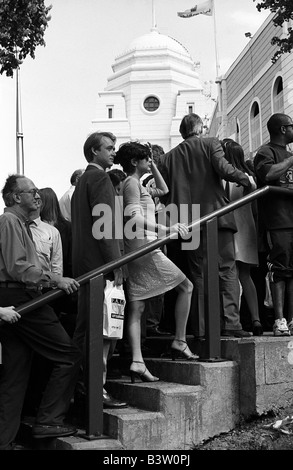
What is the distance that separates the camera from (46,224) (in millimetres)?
5516

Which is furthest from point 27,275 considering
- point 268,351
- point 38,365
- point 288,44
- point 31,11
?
point 288,44

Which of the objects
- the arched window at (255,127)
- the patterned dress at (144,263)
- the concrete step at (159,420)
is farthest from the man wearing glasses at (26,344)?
the arched window at (255,127)

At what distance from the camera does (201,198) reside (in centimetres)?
553

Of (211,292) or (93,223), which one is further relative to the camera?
(211,292)

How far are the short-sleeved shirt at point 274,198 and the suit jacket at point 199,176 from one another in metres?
0.18

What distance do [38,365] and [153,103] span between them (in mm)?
54636

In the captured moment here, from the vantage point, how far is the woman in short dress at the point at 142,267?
4.87 m

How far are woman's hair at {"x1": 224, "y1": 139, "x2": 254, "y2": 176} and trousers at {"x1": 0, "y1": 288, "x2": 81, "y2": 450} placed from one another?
2.31 metres

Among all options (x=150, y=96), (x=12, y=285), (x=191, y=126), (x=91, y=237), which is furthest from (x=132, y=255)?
(x=150, y=96)

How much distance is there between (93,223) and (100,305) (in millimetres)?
613

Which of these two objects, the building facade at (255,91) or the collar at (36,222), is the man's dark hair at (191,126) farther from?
the building facade at (255,91)

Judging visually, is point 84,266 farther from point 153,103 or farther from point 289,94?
point 153,103

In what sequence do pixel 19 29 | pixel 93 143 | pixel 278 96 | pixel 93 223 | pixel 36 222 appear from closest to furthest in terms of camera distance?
pixel 93 223
pixel 93 143
pixel 36 222
pixel 19 29
pixel 278 96

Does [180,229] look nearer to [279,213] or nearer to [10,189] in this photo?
[279,213]
